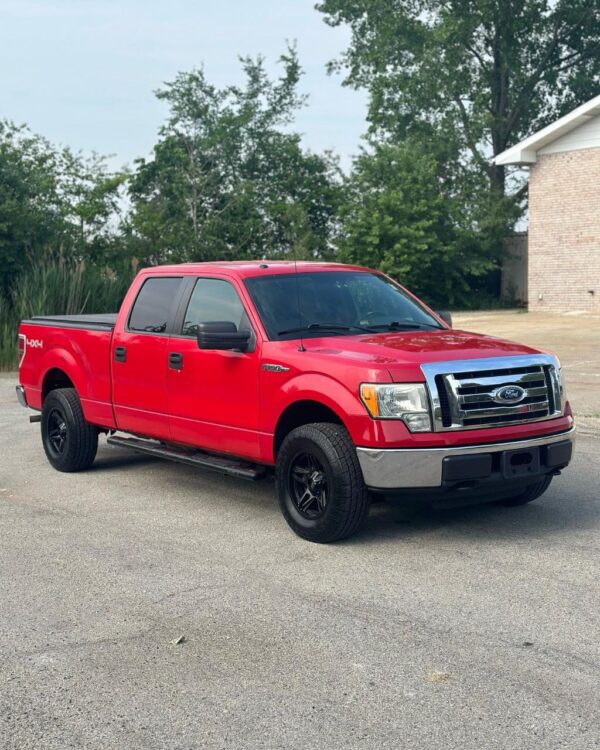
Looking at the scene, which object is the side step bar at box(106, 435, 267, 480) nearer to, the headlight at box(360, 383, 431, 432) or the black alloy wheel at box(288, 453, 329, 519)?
the black alloy wheel at box(288, 453, 329, 519)

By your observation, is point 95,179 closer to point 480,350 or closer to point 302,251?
point 302,251

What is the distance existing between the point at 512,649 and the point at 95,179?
34246mm

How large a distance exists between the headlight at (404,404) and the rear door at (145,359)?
234 cm

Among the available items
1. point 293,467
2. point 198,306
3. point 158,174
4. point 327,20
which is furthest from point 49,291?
point 327,20

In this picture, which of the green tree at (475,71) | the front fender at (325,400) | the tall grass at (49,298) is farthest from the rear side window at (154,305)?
the green tree at (475,71)

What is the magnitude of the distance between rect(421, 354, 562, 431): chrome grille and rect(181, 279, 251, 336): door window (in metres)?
1.67

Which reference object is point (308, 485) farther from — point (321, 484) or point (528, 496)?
point (528, 496)

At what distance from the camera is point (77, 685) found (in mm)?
4609

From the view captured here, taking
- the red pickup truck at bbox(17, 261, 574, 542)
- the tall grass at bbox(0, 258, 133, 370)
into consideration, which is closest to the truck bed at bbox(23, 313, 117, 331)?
the red pickup truck at bbox(17, 261, 574, 542)

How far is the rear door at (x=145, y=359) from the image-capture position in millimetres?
8492

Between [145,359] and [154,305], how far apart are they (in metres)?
0.48

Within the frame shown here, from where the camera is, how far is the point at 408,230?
3541 centimetres

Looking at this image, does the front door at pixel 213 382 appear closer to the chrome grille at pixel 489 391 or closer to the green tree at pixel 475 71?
the chrome grille at pixel 489 391

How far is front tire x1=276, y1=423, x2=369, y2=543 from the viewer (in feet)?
22.0
